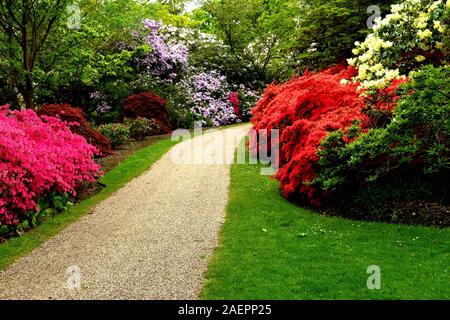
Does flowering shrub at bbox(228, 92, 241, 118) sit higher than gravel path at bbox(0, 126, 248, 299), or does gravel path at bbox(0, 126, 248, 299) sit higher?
flowering shrub at bbox(228, 92, 241, 118)

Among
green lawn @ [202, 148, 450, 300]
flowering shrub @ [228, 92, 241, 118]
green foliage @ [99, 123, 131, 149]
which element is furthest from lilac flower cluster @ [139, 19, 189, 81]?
green lawn @ [202, 148, 450, 300]

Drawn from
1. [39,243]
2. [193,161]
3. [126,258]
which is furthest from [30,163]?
[193,161]

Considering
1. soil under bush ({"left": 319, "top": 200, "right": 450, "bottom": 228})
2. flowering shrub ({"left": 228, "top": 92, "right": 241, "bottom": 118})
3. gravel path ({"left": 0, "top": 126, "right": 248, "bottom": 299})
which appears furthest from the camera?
flowering shrub ({"left": 228, "top": 92, "right": 241, "bottom": 118})

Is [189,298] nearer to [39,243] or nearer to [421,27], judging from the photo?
[39,243]

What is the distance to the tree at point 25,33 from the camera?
455 inches

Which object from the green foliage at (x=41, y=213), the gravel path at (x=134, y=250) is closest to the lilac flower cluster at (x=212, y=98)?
the gravel path at (x=134, y=250)

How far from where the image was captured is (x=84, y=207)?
30.9 ft

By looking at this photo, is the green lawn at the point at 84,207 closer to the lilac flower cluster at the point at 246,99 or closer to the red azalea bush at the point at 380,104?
the red azalea bush at the point at 380,104

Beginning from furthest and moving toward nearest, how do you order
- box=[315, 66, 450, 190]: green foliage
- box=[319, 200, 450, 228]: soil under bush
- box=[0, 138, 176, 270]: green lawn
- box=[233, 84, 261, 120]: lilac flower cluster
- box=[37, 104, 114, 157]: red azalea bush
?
box=[233, 84, 261, 120]: lilac flower cluster
box=[37, 104, 114, 157]: red azalea bush
box=[315, 66, 450, 190]: green foliage
box=[319, 200, 450, 228]: soil under bush
box=[0, 138, 176, 270]: green lawn

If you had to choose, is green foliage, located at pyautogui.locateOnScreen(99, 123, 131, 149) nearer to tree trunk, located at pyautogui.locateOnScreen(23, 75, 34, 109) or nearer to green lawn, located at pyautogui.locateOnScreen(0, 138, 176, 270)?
Result: green lawn, located at pyautogui.locateOnScreen(0, 138, 176, 270)

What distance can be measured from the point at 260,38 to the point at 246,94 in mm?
4561

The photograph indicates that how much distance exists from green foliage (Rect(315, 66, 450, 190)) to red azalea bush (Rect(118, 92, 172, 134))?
1176cm

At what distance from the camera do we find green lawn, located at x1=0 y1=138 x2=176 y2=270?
7.07 m
